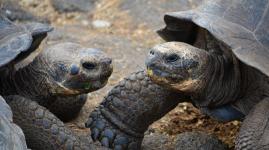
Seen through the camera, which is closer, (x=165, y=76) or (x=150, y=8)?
(x=165, y=76)

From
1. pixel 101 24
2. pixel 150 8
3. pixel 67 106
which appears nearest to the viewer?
pixel 67 106

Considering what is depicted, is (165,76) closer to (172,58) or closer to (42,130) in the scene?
(172,58)

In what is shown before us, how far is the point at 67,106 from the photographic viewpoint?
400cm

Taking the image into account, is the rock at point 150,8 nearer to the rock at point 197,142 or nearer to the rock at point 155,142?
the rock at point 155,142

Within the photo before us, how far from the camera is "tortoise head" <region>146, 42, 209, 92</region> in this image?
3273mm

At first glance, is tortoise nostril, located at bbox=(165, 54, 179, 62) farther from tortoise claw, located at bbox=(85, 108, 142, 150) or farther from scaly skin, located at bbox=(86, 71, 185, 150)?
tortoise claw, located at bbox=(85, 108, 142, 150)

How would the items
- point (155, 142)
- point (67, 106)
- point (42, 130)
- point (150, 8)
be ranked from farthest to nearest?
point (150, 8) → point (67, 106) → point (155, 142) → point (42, 130)

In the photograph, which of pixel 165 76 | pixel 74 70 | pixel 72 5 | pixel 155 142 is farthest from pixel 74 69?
pixel 72 5

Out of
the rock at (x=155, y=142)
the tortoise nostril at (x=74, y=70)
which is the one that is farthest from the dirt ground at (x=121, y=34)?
the tortoise nostril at (x=74, y=70)

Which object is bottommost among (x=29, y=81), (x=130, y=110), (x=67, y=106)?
(x=67, y=106)

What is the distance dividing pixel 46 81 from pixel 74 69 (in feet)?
0.71

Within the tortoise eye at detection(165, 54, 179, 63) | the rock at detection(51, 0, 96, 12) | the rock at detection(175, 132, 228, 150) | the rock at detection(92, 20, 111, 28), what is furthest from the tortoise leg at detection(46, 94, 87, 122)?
the rock at detection(51, 0, 96, 12)

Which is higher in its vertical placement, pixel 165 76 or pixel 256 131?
pixel 165 76

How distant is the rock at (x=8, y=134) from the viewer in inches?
105
